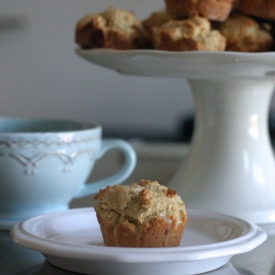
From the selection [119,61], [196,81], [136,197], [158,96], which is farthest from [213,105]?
[158,96]

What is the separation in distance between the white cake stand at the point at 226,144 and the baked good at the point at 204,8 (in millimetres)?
76

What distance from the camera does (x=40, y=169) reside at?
22.2 inches

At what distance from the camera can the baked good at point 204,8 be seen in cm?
60

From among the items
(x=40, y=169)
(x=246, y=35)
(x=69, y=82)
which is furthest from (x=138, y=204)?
(x=69, y=82)

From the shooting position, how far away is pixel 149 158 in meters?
1.80

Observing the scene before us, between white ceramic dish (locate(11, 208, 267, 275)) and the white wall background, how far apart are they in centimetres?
194

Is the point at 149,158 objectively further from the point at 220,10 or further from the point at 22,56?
the point at 220,10

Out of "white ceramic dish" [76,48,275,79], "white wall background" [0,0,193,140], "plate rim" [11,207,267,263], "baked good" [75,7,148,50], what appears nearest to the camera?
"plate rim" [11,207,267,263]

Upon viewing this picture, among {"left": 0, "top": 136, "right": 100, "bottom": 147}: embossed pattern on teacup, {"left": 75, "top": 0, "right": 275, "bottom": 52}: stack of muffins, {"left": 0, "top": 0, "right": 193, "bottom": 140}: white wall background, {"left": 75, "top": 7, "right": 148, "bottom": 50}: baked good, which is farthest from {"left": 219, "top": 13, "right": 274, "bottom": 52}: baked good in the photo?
{"left": 0, "top": 0, "right": 193, "bottom": 140}: white wall background

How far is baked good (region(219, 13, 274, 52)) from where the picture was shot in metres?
0.61

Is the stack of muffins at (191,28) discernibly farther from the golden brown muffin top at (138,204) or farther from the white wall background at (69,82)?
the white wall background at (69,82)

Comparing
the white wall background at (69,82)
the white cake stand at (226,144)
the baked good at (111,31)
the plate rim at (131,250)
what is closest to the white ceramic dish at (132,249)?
the plate rim at (131,250)

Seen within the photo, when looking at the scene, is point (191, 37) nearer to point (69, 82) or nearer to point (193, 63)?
point (193, 63)

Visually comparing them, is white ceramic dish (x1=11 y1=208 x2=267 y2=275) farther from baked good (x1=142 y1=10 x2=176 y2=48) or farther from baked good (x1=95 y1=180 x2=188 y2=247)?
baked good (x1=142 y1=10 x2=176 y2=48)
